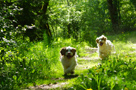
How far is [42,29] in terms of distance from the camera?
16594mm

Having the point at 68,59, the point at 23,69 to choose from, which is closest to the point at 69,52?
the point at 68,59

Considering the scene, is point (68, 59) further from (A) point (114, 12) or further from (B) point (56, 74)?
(A) point (114, 12)

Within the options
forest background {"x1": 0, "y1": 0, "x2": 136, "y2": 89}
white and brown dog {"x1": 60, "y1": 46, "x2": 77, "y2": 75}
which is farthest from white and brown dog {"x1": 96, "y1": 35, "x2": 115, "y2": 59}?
white and brown dog {"x1": 60, "y1": 46, "x2": 77, "y2": 75}

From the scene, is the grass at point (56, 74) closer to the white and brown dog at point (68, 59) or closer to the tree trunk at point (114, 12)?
the white and brown dog at point (68, 59)

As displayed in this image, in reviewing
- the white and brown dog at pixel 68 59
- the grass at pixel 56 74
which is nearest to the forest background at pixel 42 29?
the grass at pixel 56 74

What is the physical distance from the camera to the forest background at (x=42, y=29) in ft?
18.0

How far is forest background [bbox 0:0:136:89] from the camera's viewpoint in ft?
18.0

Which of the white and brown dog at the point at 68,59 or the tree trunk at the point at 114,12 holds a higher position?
the tree trunk at the point at 114,12

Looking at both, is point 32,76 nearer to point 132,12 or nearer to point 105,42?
point 105,42

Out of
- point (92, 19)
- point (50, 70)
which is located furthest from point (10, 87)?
point (92, 19)

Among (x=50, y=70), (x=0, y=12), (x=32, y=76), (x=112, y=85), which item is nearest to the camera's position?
(x=112, y=85)

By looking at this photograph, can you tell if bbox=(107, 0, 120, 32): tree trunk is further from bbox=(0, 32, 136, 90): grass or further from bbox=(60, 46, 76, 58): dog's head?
bbox=(60, 46, 76, 58): dog's head

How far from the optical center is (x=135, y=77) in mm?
4973

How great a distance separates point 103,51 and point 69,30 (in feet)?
30.1
